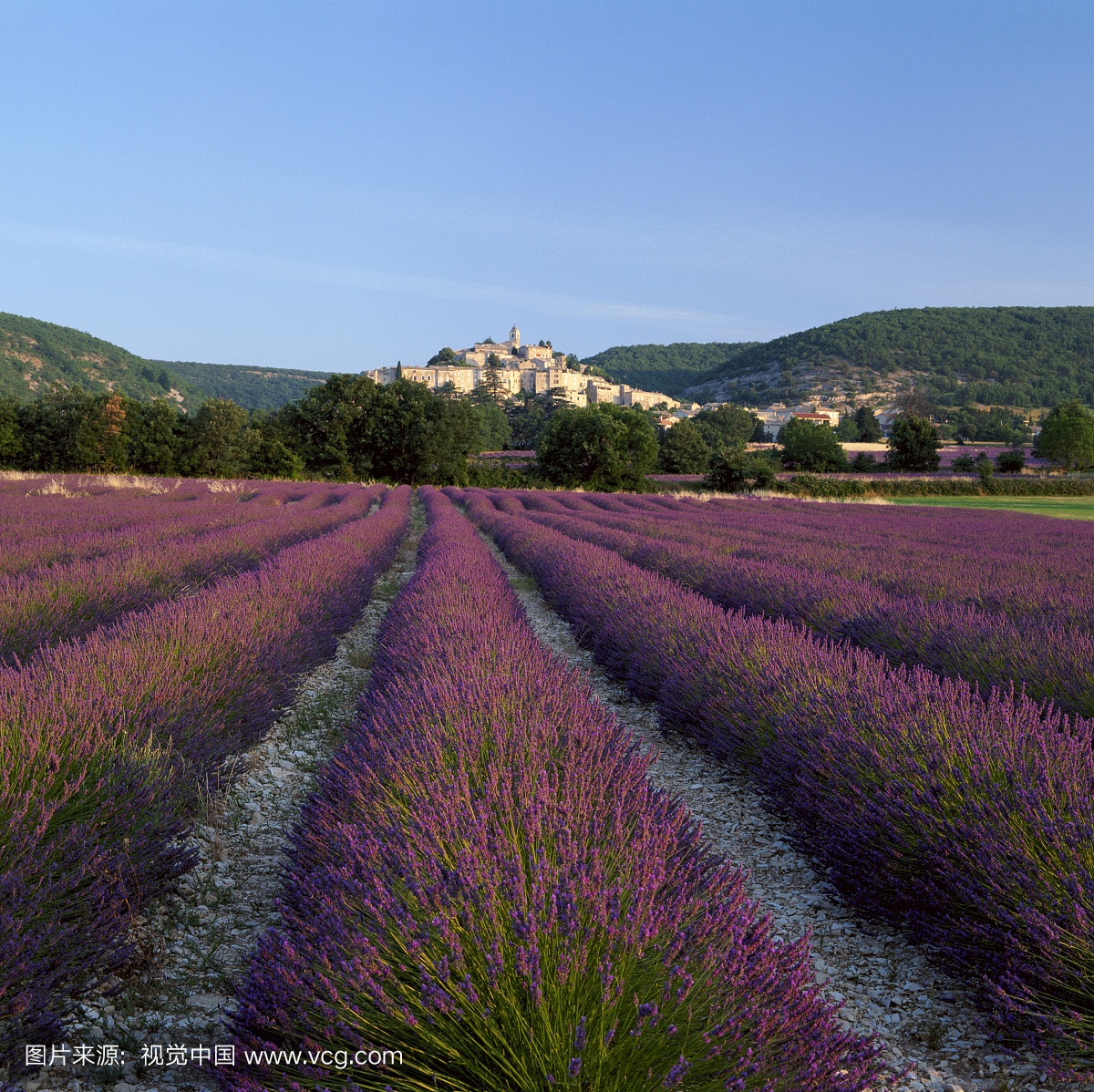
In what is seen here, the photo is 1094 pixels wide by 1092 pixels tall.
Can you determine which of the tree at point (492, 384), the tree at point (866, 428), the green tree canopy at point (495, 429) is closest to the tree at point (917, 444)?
the tree at point (866, 428)

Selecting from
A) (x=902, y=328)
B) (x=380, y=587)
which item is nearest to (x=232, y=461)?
(x=380, y=587)

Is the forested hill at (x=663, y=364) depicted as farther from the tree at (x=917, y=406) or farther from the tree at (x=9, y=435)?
the tree at (x=9, y=435)

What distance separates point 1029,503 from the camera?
27.4m

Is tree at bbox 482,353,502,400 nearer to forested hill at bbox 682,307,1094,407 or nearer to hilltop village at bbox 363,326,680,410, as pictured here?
hilltop village at bbox 363,326,680,410

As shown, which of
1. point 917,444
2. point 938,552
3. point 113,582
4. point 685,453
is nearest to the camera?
point 113,582

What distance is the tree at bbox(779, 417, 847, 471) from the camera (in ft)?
140

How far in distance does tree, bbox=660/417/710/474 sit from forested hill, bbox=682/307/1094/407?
66.8m

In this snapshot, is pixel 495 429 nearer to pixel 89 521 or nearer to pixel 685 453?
pixel 685 453

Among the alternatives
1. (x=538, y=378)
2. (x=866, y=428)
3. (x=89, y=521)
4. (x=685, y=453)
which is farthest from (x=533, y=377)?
(x=89, y=521)

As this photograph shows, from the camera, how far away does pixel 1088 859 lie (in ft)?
5.18

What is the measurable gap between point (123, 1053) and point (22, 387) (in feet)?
270

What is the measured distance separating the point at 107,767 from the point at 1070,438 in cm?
5273

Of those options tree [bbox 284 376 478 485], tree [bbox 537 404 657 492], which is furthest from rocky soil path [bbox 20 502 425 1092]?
tree [bbox 284 376 478 485]

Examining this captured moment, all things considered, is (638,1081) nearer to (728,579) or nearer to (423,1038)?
(423,1038)
